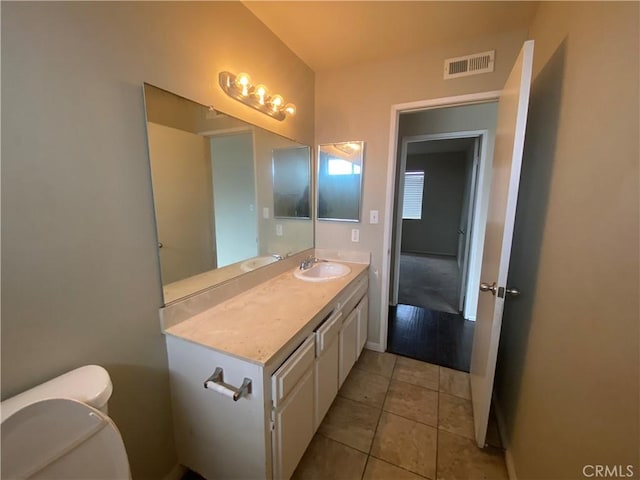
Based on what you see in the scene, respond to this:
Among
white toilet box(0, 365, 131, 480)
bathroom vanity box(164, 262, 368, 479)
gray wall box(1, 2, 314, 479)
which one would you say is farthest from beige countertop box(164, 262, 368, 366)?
white toilet box(0, 365, 131, 480)

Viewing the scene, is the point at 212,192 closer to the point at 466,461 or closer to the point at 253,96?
the point at 253,96

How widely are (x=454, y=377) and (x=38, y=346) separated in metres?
2.46

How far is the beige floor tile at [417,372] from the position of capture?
2.02m

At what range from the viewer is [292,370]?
3.64ft

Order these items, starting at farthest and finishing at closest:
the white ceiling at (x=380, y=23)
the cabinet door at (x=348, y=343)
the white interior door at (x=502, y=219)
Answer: the cabinet door at (x=348, y=343), the white ceiling at (x=380, y=23), the white interior door at (x=502, y=219)

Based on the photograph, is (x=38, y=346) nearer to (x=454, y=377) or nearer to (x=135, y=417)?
(x=135, y=417)

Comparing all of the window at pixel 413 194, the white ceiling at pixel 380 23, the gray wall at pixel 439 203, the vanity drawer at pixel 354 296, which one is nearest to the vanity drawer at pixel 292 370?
the vanity drawer at pixel 354 296

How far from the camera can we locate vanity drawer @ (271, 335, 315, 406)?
3.33ft

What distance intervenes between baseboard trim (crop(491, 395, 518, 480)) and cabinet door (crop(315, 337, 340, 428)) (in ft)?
3.18

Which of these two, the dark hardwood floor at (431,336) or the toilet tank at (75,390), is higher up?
the toilet tank at (75,390)

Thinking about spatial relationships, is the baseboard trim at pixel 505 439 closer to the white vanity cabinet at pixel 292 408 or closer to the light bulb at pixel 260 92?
the white vanity cabinet at pixel 292 408

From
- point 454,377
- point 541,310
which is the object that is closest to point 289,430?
point 541,310

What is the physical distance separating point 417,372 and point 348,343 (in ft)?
2.51

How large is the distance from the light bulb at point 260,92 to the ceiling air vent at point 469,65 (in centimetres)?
132
